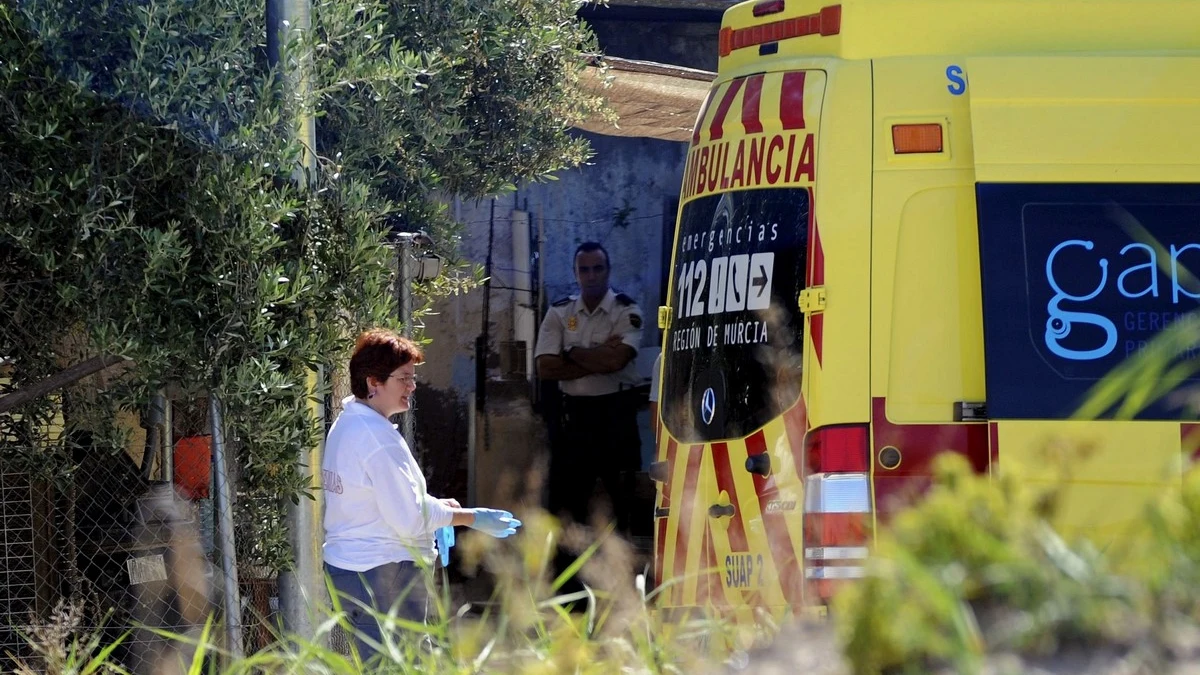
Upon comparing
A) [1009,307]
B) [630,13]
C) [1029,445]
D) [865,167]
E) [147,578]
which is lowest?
[147,578]

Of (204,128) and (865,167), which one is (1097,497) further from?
(204,128)

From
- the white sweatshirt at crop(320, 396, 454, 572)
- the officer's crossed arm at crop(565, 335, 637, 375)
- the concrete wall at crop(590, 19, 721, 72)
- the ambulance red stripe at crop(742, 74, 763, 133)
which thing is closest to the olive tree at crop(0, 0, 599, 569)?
the white sweatshirt at crop(320, 396, 454, 572)

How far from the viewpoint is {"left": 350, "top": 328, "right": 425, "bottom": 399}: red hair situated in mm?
5043

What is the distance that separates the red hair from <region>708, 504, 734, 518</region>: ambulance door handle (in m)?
1.15

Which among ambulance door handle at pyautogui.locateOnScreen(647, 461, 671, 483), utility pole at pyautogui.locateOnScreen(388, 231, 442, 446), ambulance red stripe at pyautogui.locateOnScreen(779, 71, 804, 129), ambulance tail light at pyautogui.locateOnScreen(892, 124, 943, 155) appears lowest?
ambulance door handle at pyautogui.locateOnScreen(647, 461, 671, 483)

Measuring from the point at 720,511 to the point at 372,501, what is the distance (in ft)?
3.88

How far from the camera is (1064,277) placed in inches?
187

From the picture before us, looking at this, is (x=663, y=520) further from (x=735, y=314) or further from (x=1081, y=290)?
(x=1081, y=290)

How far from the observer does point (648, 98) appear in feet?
28.7

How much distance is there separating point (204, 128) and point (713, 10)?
6.24 meters

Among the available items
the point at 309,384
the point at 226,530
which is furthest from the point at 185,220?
the point at 226,530

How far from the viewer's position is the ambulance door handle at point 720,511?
5125 mm

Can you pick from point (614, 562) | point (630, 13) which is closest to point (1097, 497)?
Answer: point (614, 562)

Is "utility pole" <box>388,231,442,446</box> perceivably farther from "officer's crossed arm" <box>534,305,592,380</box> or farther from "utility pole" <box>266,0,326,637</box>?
"officer's crossed arm" <box>534,305,592,380</box>
